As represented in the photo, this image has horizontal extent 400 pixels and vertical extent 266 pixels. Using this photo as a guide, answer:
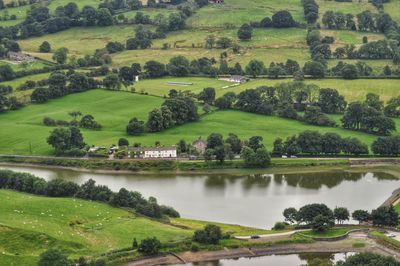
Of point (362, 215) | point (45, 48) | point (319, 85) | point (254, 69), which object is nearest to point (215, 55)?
point (254, 69)

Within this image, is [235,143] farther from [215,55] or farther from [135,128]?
[215,55]

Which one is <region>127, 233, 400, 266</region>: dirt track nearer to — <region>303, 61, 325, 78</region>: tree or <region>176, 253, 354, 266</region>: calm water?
<region>176, 253, 354, 266</region>: calm water

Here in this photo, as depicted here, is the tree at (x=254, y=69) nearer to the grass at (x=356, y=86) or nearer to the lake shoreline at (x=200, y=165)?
the grass at (x=356, y=86)

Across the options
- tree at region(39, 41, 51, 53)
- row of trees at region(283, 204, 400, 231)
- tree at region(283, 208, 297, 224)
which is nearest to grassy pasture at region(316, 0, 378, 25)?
tree at region(39, 41, 51, 53)

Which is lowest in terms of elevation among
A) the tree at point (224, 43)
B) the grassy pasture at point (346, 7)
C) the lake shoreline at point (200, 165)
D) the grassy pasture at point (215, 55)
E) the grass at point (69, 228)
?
the lake shoreline at point (200, 165)

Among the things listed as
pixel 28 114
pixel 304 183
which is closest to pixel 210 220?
pixel 304 183

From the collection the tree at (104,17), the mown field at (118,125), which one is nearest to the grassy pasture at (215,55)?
the tree at (104,17)

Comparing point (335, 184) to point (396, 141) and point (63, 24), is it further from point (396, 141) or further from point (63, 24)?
point (63, 24)
